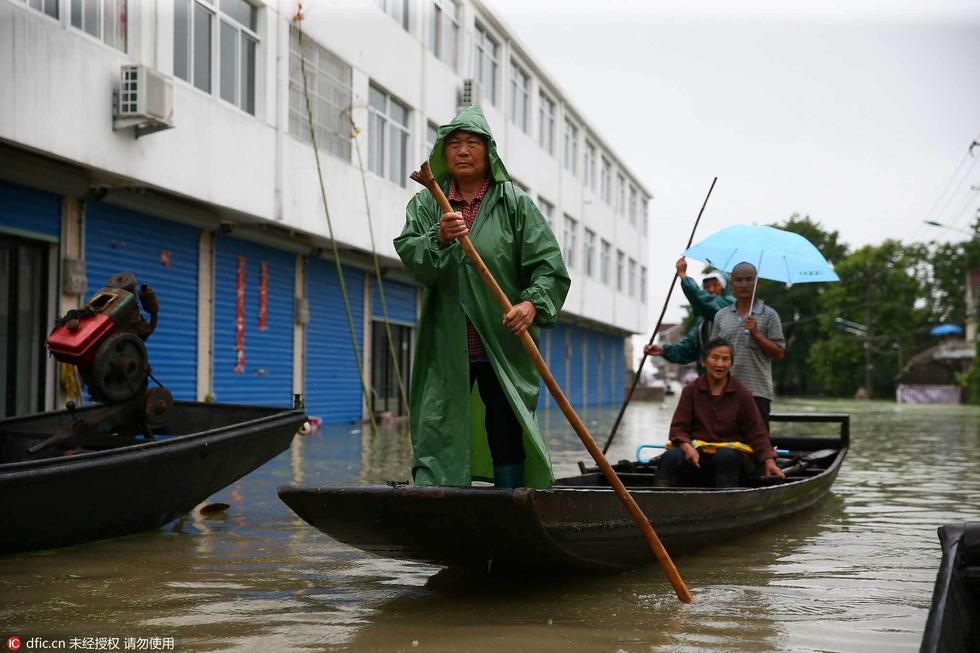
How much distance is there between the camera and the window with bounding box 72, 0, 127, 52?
446 inches

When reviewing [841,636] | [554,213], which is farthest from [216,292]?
[554,213]

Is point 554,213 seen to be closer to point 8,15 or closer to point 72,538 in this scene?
point 8,15

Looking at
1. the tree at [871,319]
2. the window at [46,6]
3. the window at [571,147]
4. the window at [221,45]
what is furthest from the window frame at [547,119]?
the tree at [871,319]

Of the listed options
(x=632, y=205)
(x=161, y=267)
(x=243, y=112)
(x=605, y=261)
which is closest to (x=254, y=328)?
(x=161, y=267)

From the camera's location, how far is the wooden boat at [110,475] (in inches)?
202

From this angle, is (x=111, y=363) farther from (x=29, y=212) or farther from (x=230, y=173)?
(x=230, y=173)

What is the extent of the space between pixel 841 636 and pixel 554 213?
1082 inches

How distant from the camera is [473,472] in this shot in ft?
15.1

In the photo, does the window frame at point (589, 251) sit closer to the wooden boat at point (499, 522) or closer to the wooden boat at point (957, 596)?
the wooden boat at point (499, 522)

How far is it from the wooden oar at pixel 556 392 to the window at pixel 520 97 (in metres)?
23.4

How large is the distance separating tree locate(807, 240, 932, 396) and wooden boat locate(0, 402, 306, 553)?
195ft

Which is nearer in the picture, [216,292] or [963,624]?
[963,624]

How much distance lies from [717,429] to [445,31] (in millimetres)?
17456

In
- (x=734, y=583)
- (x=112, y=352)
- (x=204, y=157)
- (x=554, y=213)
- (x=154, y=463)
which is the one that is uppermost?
(x=554, y=213)
